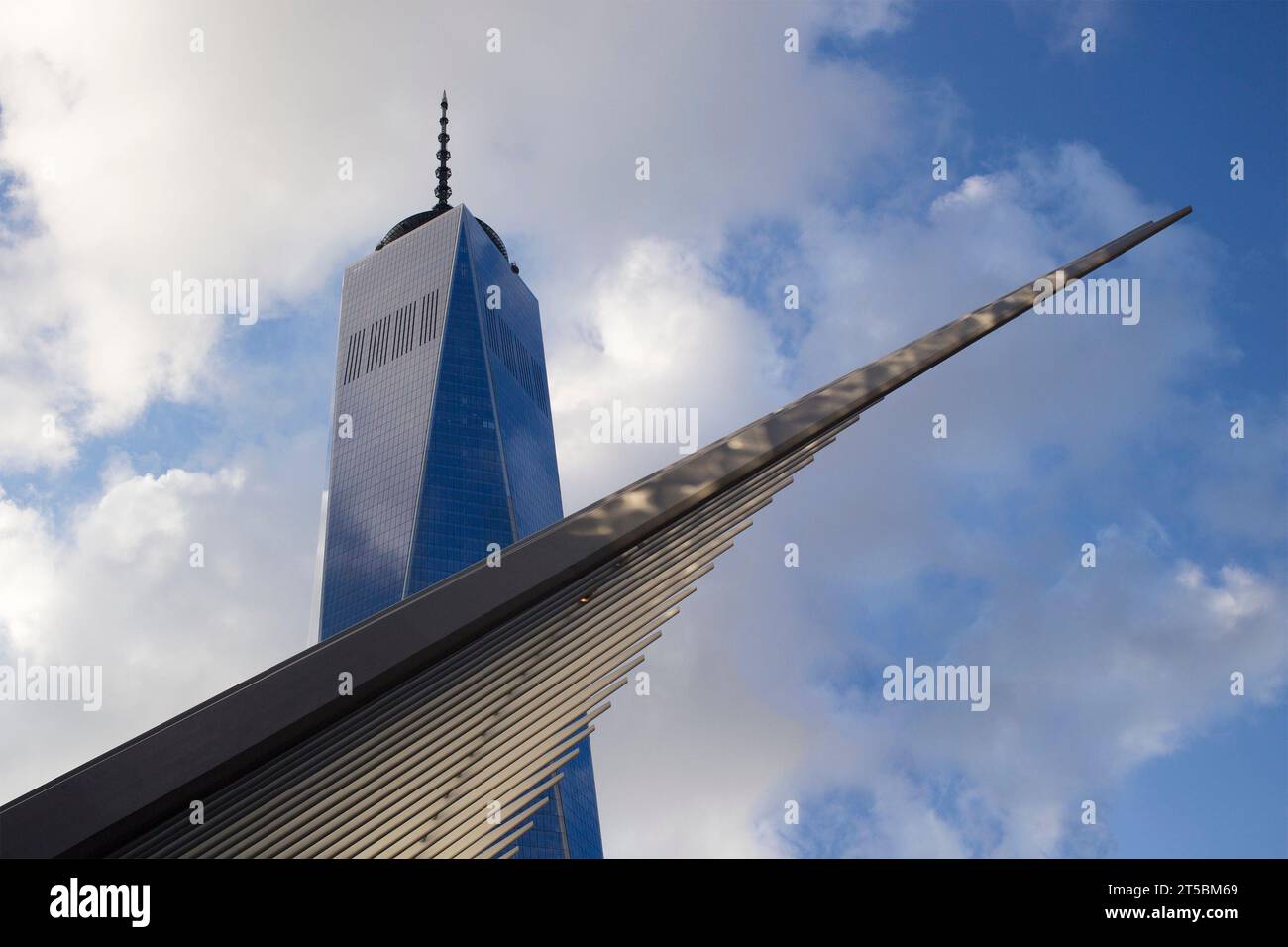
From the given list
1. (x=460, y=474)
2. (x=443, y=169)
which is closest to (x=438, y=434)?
(x=460, y=474)

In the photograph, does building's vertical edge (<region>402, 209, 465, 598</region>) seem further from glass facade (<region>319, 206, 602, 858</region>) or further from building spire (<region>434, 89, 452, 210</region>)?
building spire (<region>434, 89, 452, 210</region>)

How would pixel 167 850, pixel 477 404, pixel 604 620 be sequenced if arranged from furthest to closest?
pixel 477 404, pixel 604 620, pixel 167 850

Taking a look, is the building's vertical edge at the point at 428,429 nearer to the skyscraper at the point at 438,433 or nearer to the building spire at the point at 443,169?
the skyscraper at the point at 438,433

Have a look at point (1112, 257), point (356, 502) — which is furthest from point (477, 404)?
point (1112, 257)

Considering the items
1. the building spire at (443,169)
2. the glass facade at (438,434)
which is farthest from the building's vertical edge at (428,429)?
the building spire at (443,169)

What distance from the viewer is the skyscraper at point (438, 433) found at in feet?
311

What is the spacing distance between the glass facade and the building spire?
1485 cm

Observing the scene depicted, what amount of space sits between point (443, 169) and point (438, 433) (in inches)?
A: 1975

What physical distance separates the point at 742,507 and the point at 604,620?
2.65 meters
